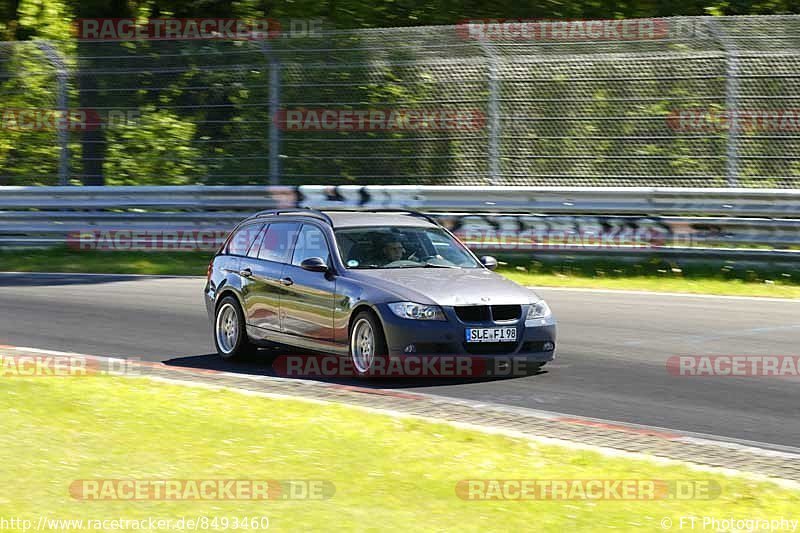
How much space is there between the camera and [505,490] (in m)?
6.84

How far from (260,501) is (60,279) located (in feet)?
47.5

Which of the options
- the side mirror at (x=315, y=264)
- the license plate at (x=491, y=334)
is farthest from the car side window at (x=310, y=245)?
the license plate at (x=491, y=334)

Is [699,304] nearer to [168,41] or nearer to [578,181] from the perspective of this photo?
[578,181]

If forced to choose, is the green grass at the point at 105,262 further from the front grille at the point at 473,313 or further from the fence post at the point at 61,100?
the front grille at the point at 473,313

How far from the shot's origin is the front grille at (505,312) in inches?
427

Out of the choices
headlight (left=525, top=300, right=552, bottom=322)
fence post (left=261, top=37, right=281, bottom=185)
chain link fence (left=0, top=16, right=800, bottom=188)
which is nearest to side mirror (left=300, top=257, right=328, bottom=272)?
headlight (left=525, top=300, right=552, bottom=322)

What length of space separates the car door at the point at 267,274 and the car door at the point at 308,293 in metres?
0.11

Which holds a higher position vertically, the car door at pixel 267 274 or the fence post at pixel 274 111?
Answer: the fence post at pixel 274 111

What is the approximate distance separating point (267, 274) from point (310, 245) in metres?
0.54

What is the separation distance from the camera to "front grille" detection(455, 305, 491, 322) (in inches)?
423

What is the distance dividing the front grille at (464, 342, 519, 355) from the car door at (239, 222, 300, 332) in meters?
2.13

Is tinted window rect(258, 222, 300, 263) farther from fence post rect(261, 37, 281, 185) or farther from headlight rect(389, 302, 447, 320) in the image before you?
fence post rect(261, 37, 281, 185)

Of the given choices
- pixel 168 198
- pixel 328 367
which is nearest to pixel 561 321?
pixel 328 367

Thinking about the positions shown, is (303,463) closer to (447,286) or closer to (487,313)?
(487,313)
